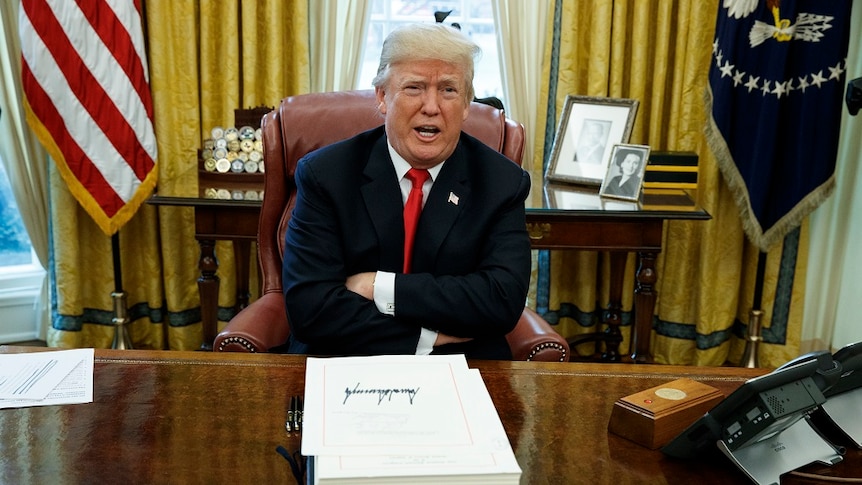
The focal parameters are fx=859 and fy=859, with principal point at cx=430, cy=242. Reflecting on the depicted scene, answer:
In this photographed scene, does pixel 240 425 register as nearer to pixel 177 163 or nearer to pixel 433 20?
pixel 177 163

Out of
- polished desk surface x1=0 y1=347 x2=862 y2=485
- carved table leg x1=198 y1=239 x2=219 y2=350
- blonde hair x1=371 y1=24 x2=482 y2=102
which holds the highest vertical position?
blonde hair x1=371 y1=24 x2=482 y2=102

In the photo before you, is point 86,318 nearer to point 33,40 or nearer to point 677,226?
point 33,40

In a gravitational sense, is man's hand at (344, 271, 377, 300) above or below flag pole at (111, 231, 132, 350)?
above

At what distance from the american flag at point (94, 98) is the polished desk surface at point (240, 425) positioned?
1759mm

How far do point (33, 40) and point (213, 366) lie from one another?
210 cm

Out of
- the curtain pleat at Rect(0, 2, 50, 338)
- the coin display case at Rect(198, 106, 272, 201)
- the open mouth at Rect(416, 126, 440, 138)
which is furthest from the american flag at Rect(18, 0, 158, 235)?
the open mouth at Rect(416, 126, 440, 138)

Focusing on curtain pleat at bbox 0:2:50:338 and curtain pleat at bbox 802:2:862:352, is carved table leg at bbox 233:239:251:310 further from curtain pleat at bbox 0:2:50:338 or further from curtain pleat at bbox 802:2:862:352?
curtain pleat at bbox 802:2:862:352

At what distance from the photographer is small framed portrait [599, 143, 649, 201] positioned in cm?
304

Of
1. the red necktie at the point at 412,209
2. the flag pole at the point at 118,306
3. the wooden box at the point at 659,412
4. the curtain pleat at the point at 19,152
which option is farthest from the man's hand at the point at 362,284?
the curtain pleat at the point at 19,152

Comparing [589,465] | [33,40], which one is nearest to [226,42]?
[33,40]

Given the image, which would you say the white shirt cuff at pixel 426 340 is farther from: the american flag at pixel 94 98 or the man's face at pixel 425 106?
the american flag at pixel 94 98

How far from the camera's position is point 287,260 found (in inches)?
81.4

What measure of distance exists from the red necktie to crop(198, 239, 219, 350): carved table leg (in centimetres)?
115

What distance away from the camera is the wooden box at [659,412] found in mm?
1311
